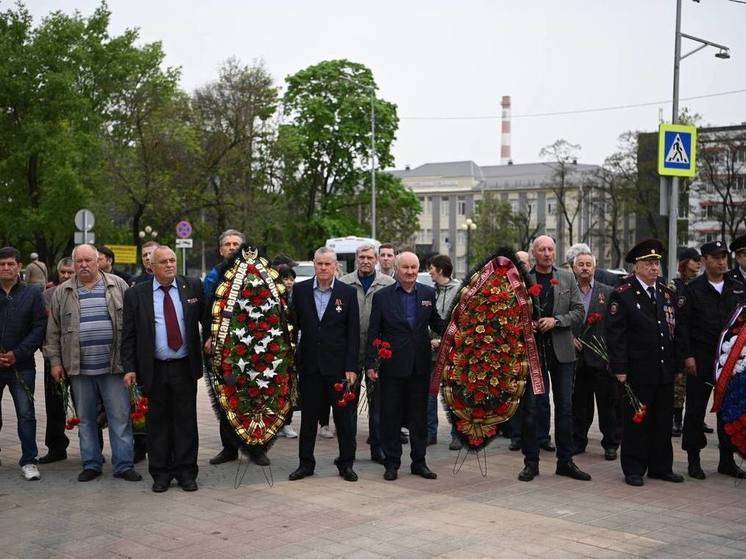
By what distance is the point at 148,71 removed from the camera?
43.0m

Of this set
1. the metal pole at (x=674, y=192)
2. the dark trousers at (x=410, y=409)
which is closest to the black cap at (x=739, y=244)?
the dark trousers at (x=410, y=409)

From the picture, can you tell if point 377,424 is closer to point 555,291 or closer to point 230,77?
point 555,291

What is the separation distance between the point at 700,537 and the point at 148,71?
4048 cm

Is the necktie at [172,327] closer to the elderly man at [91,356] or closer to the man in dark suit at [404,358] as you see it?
the elderly man at [91,356]

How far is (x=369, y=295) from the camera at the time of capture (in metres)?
9.80

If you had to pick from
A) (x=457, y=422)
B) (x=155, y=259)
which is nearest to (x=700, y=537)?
(x=457, y=422)

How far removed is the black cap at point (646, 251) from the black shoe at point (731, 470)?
2072 millimetres

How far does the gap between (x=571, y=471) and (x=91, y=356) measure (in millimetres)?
4464

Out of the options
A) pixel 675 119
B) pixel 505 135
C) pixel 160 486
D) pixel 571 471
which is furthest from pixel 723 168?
pixel 505 135

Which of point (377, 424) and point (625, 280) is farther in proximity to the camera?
point (377, 424)

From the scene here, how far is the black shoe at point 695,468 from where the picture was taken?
8.45m

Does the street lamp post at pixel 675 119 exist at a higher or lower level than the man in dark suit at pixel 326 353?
higher

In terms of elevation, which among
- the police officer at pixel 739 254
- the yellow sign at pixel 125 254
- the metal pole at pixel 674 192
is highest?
the metal pole at pixel 674 192

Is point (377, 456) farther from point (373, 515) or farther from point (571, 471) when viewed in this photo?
point (373, 515)
